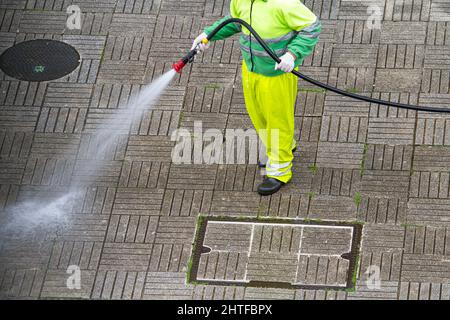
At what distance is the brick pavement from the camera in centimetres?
1019

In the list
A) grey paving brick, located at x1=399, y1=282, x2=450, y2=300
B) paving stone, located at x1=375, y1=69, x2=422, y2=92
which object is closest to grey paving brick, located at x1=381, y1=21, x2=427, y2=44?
paving stone, located at x1=375, y1=69, x2=422, y2=92

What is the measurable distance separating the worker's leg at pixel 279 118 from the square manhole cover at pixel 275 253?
0.49 m

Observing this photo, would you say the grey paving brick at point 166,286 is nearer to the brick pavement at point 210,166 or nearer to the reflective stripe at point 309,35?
the brick pavement at point 210,166

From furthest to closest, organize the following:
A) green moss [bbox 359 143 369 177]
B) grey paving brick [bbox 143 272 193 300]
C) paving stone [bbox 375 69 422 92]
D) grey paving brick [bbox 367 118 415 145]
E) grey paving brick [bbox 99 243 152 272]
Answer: paving stone [bbox 375 69 422 92] < grey paving brick [bbox 367 118 415 145] < green moss [bbox 359 143 369 177] < grey paving brick [bbox 99 243 152 272] < grey paving brick [bbox 143 272 193 300]

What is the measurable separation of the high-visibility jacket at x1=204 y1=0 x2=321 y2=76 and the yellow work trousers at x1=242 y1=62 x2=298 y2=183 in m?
0.13

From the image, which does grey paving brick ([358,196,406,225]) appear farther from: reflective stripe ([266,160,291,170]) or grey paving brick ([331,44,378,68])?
grey paving brick ([331,44,378,68])

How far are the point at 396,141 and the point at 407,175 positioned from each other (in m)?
0.41

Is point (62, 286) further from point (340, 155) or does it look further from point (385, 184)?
point (385, 184)

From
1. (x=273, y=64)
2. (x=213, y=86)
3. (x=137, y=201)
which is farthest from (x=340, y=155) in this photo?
(x=137, y=201)

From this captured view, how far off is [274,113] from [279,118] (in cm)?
8

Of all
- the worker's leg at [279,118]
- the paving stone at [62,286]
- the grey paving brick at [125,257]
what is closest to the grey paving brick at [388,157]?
the worker's leg at [279,118]

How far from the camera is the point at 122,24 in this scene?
12.6m

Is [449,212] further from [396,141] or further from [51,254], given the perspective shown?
[51,254]

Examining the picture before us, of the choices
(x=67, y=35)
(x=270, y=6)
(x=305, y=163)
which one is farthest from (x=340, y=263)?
(x=67, y=35)
